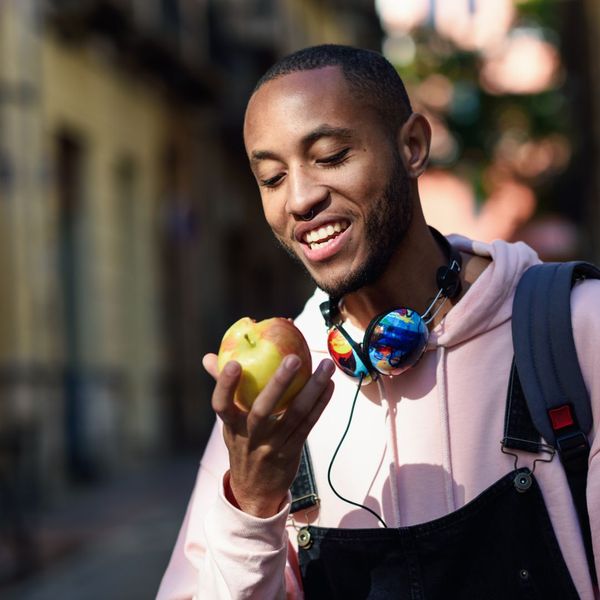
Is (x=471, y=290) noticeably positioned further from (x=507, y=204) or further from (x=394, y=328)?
(x=507, y=204)

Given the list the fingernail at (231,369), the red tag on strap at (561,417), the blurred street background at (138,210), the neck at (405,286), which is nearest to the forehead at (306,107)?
the neck at (405,286)

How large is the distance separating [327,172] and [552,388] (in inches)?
20.5

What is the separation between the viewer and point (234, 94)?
24.2 meters

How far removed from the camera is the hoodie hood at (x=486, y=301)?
2.29 meters

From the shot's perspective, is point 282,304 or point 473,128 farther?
point 282,304

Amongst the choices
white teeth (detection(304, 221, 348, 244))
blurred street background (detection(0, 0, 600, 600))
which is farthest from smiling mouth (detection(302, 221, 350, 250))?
blurred street background (detection(0, 0, 600, 600))

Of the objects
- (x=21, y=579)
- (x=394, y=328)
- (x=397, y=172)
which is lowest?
(x=21, y=579)

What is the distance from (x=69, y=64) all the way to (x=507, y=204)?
19.3 feet

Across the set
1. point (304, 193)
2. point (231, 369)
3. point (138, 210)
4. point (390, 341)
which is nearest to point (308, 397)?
point (231, 369)

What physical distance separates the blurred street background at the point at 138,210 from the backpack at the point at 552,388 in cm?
596

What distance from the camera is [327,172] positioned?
2.25 meters

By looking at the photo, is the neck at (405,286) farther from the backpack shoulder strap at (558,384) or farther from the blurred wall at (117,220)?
the blurred wall at (117,220)

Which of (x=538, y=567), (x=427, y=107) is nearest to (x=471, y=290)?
(x=538, y=567)

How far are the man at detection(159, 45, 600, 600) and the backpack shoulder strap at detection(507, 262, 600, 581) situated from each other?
0.02 meters
